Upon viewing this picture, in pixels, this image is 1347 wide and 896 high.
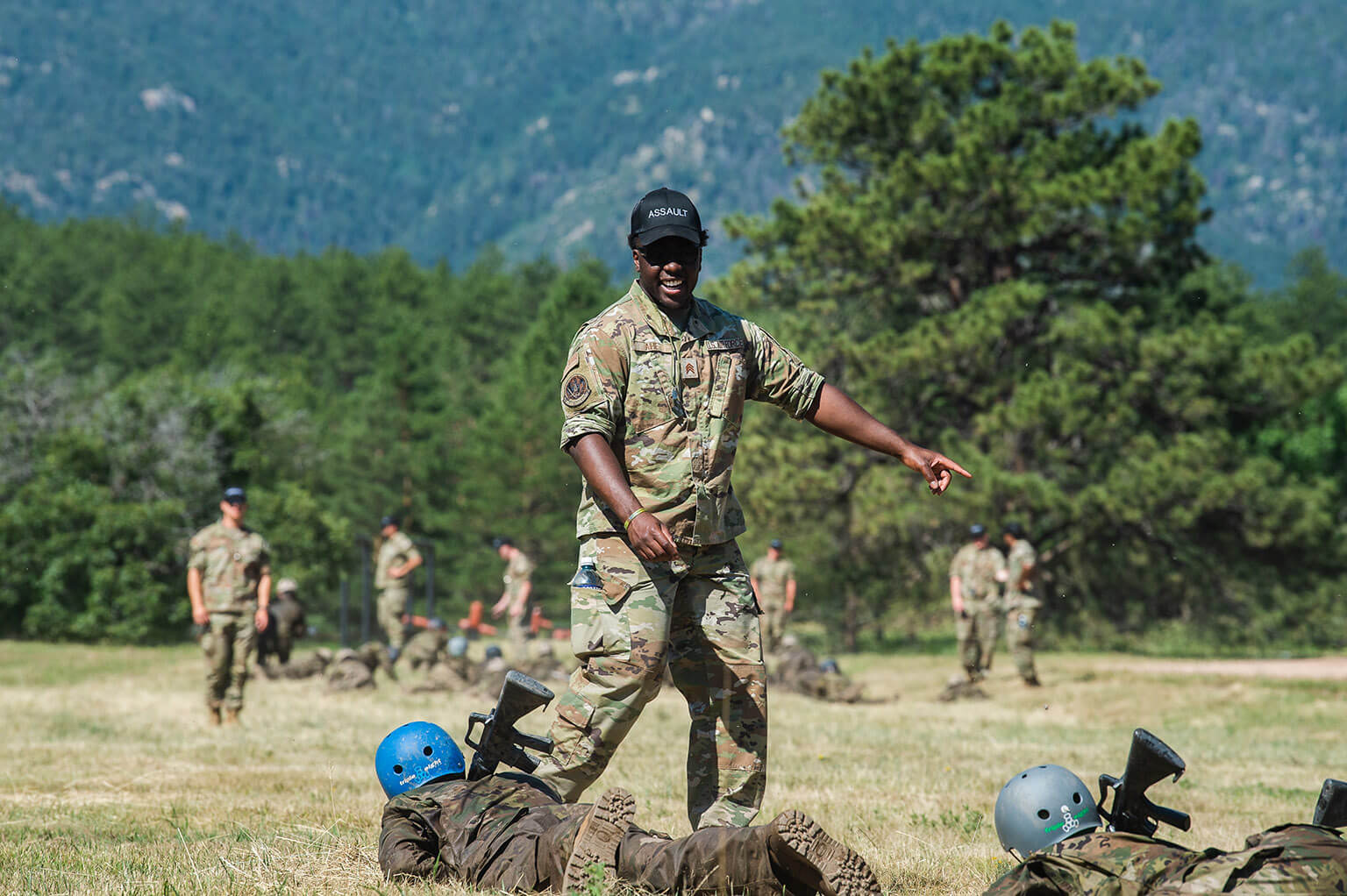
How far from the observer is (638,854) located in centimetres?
452

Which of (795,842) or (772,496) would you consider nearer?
(795,842)

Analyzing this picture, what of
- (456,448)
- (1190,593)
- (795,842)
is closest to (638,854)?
(795,842)

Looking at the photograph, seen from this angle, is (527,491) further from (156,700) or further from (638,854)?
(638,854)

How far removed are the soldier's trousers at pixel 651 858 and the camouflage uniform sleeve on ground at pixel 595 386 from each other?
1.37 metres

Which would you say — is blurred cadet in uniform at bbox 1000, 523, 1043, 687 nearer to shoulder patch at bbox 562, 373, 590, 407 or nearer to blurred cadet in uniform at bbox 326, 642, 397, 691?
blurred cadet in uniform at bbox 326, 642, 397, 691

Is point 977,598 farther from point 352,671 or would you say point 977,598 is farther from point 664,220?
point 664,220

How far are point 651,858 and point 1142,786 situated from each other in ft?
5.34

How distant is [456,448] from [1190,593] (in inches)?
1172

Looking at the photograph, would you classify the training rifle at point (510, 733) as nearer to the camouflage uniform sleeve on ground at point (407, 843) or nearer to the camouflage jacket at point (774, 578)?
the camouflage uniform sleeve on ground at point (407, 843)

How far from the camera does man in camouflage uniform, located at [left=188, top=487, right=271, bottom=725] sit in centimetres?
1313

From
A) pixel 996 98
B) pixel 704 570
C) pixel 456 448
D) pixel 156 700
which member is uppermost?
pixel 996 98

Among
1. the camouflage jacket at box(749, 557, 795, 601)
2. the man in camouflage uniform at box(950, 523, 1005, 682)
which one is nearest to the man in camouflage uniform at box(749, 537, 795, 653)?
the camouflage jacket at box(749, 557, 795, 601)

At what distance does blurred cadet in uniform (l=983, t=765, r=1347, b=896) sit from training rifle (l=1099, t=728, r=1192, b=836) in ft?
0.18

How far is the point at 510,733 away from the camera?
549 centimetres
